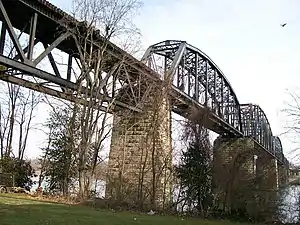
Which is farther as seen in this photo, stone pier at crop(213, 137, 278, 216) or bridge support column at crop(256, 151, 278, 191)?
bridge support column at crop(256, 151, 278, 191)

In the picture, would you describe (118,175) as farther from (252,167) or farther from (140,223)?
(140,223)

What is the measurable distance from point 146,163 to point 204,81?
16.3 metres

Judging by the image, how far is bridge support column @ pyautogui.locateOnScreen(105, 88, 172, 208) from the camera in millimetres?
19266

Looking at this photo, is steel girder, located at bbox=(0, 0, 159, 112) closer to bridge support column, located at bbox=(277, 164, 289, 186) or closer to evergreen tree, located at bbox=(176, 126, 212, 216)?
evergreen tree, located at bbox=(176, 126, 212, 216)

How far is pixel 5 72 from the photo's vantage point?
1455cm

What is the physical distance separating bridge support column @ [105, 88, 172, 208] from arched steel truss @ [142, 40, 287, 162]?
216 centimetres

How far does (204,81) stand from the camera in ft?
116

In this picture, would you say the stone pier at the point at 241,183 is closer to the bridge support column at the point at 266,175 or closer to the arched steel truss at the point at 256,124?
the bridge support column at the point at 266,175

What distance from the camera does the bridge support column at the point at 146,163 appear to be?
19266 mm

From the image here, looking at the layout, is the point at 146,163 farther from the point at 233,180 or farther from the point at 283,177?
the point at 283,177

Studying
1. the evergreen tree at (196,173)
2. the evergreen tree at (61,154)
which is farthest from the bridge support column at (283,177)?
the evergreen tree at (61,154)

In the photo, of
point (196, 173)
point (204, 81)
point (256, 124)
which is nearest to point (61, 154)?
point (196, 173)

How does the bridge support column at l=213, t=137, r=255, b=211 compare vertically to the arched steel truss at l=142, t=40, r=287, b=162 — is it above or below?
below

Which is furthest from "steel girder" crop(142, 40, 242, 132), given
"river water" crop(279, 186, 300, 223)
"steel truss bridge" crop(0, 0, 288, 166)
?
"river water" crop(279, 186, 300, 223)
